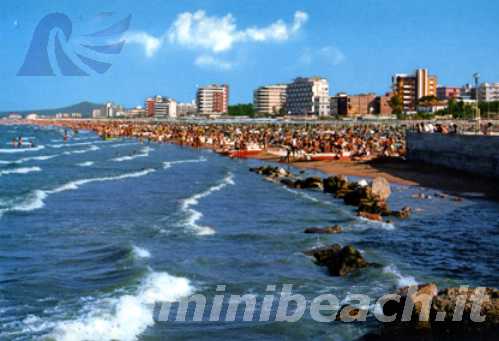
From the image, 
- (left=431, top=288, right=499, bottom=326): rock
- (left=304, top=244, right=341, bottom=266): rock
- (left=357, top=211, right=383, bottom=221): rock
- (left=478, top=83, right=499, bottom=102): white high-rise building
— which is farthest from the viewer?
(left=478, top=83, right=499, bottom=102): white high-rise building

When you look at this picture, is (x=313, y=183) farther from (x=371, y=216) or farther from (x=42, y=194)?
(x=42, y=194)

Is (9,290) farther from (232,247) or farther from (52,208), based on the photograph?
(52,208)

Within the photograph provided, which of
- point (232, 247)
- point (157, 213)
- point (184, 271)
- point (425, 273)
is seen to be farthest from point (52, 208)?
point (425, 273)

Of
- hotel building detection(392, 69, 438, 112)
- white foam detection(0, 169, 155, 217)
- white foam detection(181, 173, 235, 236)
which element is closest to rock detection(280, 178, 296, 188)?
white foam detection(181, 173, 235, 236)

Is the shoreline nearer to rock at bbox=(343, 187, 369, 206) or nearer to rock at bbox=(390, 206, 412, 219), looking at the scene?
rock at bbox=(343, 187, 369, 206)

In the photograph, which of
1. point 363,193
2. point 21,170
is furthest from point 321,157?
point 363,193

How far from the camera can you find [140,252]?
63.8 feet

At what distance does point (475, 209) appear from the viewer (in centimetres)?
2833

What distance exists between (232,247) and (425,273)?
598 centimetres

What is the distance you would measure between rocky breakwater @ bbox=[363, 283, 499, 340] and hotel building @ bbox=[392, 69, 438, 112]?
171511mm

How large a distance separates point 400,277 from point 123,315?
21.7 feet

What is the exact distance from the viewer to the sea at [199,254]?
12836 mm

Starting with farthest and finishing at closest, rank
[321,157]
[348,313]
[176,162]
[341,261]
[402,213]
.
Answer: [176,162], [321,157], [402,213], [341,261], [348,313]

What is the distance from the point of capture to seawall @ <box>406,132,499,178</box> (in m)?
36.0
